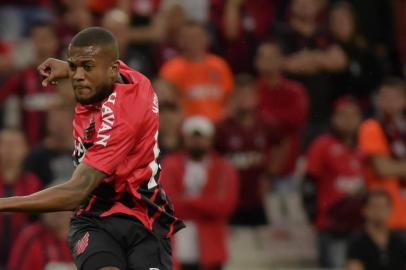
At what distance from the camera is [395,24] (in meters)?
12.6

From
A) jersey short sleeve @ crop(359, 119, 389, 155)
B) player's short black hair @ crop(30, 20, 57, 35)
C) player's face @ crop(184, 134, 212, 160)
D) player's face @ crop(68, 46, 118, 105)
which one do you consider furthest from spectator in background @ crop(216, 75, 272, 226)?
player's face @ crop(68, 46, 118, 105)

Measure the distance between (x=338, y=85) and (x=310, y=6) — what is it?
2.75 ft

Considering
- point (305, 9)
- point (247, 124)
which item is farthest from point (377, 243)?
point (305, 9)

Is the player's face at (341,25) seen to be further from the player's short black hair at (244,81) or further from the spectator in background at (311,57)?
the player's short black hair at (244,81)

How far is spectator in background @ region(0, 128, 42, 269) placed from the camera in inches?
361

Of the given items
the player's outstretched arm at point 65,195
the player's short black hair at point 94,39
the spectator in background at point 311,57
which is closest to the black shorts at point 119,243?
the player's outstretched arm at point 65,195

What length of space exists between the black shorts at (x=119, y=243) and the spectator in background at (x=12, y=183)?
3694mm

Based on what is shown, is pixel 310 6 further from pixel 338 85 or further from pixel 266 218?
pixel 266 218

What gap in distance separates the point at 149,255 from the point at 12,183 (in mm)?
3955

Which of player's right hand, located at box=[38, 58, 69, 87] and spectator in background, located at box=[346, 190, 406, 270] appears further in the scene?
spectator in background, located at box=[346, 190, 406, 270]

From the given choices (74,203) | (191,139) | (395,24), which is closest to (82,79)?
(74,203)

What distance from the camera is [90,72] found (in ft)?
17.3

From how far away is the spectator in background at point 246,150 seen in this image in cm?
1028

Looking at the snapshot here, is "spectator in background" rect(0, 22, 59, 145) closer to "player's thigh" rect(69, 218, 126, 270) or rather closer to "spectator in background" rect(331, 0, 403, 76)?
"spectator in background" rect(331, 0, 403, 76)
